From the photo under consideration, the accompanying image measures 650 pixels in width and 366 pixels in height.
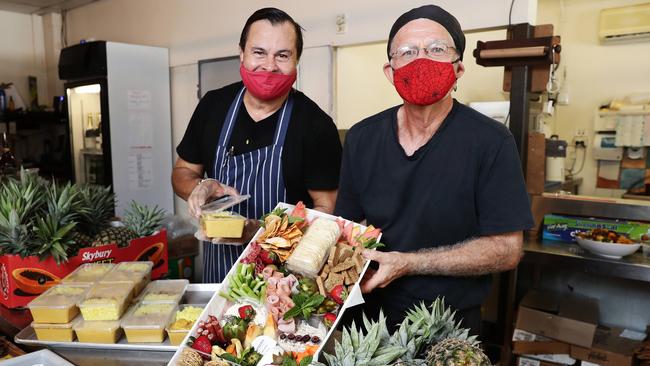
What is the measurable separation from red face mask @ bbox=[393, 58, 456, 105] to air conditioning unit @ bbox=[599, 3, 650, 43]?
5269mm

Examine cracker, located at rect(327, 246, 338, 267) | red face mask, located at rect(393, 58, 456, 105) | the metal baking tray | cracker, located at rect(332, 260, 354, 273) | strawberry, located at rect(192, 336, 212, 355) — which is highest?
red face mask, located at rect(393, 58, 456, 105)

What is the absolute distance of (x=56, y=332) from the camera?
5.11 feet

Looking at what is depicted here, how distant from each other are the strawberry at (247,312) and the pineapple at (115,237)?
39.8 inches

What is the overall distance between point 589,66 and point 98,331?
643cm

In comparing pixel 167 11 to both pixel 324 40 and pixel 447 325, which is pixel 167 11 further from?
pixel 447 325

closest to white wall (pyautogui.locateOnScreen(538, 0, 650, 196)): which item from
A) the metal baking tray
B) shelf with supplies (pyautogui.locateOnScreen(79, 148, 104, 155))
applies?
shelf with supplies (pyautogui.locateOnScreen(79, 148, 104, 155))

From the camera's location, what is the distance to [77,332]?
1539 mm

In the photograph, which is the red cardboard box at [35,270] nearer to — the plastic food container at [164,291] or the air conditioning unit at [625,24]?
the plastic food container at [164,291]

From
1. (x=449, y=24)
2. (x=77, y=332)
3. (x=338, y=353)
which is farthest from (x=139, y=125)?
(x=338, y=353)

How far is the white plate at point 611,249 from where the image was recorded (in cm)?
277

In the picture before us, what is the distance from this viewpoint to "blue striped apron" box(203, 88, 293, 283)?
2170mm

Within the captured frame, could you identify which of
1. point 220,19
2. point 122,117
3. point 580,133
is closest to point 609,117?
point 580,133

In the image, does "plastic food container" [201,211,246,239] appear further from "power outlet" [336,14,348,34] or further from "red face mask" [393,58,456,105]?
"power outlet" [336,14,348,34]

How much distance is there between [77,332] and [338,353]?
3.10ft
